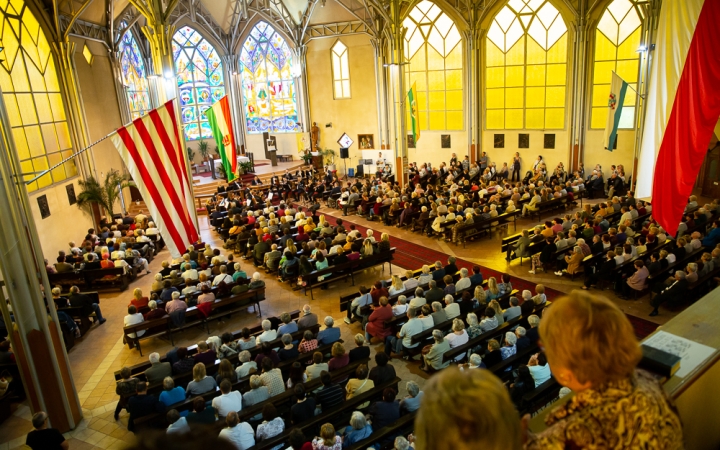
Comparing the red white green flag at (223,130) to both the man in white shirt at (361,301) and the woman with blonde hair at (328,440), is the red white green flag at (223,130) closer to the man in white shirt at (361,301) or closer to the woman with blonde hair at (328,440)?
the man in white shirt at (361,301)

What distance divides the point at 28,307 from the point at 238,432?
3.41 m

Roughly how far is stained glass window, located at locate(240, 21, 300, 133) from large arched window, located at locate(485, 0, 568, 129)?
41.2ft

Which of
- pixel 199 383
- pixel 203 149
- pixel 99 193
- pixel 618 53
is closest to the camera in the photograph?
pixel 199 383

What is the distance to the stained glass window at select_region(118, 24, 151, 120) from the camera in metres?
23.5

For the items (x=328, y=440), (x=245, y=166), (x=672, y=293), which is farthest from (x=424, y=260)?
(x=245, y=166)

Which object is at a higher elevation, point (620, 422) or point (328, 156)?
point (620, 422)

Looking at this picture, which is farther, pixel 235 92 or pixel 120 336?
pixel 235 92

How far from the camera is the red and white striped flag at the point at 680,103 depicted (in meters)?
4.75

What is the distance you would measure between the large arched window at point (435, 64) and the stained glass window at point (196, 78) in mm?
12750

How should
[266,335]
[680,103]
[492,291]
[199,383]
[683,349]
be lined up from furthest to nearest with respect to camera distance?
1. [492,291]
2. [266,335]
3. [199,383]
4. [680,103]
5. [683,349]

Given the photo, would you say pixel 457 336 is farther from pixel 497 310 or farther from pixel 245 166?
pixel 245 166

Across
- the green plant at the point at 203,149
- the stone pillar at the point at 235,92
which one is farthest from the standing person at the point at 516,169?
the green plant at the point at 203,149

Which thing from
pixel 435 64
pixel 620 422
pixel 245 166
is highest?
pixel 435 64

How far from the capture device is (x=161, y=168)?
820cm
